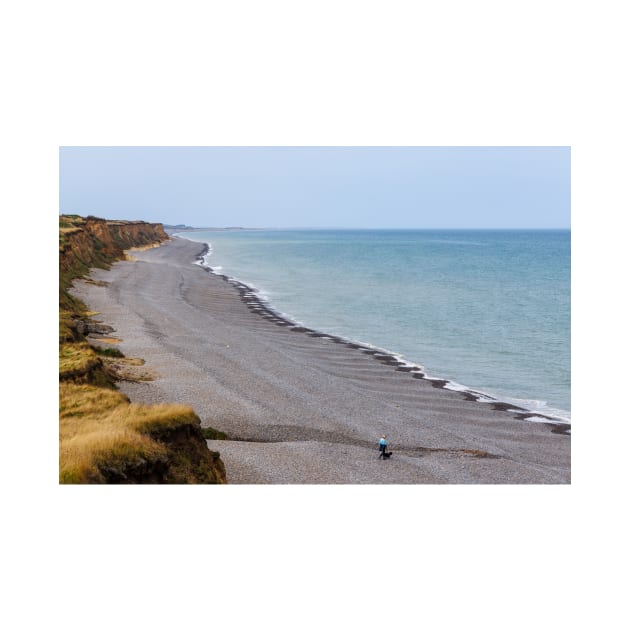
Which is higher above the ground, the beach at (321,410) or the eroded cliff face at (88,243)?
the eroded cliff face at (88,243)

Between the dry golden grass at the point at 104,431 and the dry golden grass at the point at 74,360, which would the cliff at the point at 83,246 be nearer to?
the dry golden grass at the point at 74,360

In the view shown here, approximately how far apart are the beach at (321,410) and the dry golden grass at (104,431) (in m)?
2.80

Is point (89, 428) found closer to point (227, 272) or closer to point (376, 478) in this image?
point (376, 478)

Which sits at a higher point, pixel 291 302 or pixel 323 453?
pixel 291 302

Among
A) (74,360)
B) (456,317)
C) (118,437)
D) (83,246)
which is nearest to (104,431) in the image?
(118,437)

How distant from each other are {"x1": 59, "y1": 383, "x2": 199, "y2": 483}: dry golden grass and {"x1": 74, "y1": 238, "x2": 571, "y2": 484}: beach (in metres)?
2.80

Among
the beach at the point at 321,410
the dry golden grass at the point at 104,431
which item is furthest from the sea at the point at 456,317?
the dry golden grass at the point at 104,431

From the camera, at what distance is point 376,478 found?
16.0 m

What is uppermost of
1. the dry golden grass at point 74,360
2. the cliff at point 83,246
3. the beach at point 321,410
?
the cliff at point 83,246

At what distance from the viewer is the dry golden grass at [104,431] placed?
11.5m
